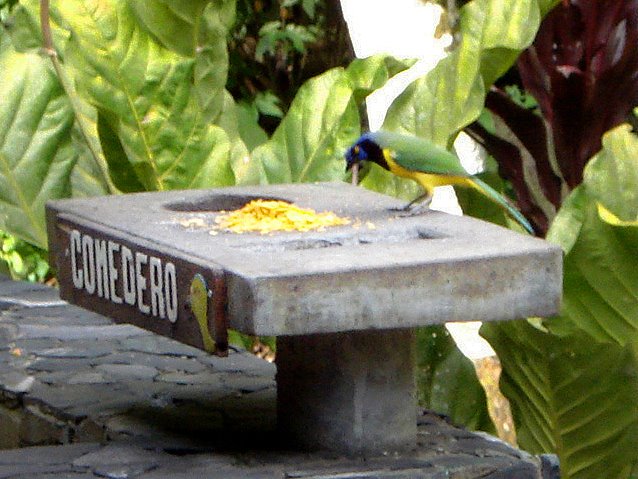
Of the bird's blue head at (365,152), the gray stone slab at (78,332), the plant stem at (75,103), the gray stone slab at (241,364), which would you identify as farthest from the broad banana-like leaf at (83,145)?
the bird's blue head at (365,152)

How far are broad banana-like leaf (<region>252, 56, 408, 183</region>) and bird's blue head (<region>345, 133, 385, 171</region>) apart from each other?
151 cm

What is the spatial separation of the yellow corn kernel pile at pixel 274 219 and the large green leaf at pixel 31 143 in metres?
1.79

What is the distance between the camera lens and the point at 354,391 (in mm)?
2951

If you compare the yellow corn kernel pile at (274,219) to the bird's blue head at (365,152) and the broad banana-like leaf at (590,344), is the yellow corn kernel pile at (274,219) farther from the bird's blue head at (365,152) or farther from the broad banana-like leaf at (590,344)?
the broad banana-like leaf at (590,344)

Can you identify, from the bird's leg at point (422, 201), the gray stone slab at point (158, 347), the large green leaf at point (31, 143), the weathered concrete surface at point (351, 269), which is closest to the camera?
the weathered concrete surface at point (351, 269)

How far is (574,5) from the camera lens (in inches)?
212

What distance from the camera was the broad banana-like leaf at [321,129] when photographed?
4820 mm

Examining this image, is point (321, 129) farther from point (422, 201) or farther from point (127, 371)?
point (422, 201)

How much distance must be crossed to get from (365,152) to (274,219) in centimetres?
26

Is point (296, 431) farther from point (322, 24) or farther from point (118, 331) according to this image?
point (322, 24)

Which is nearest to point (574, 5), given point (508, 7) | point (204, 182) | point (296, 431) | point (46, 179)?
point (508, 7)

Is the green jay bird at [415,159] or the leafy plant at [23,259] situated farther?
the leafy plant at [23,259]

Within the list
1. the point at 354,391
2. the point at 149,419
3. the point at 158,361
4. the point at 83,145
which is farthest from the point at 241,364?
the point at 83,145

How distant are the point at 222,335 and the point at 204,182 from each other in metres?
2.14
